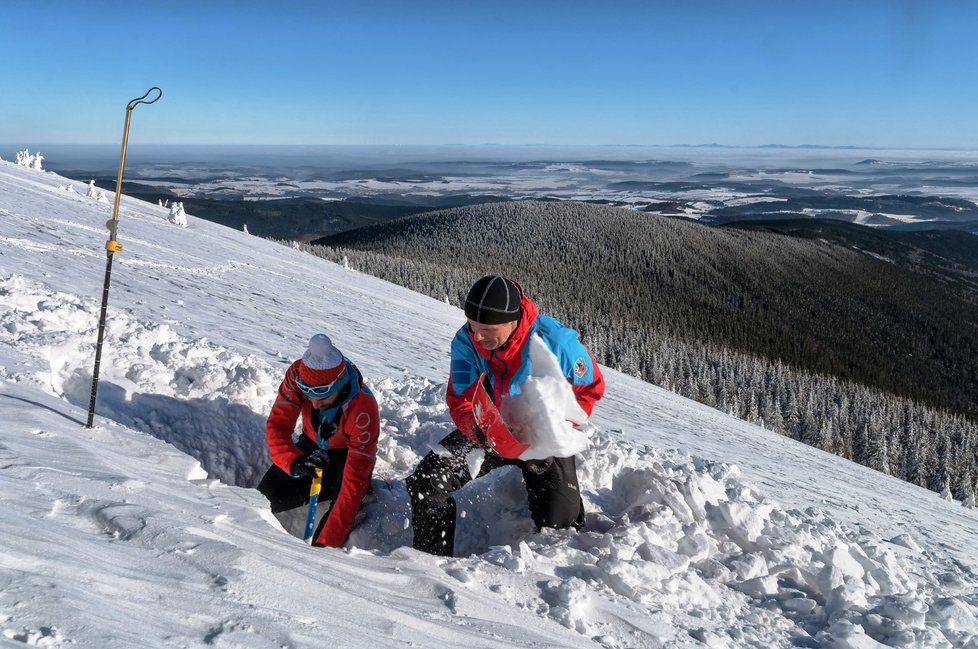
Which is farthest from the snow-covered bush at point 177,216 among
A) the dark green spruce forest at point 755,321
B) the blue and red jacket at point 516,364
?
the dark green spruce forest at point 755,321

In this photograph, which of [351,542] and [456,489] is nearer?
[456,489]

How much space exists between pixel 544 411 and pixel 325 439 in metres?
2.16

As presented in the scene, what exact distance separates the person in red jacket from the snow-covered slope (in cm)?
59

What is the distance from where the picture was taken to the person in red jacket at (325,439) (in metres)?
5.12

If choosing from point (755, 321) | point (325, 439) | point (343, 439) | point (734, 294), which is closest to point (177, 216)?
point (325, 439)

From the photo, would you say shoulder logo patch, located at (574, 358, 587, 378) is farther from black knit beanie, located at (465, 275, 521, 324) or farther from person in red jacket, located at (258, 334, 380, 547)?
person in red jacket, located at (258, 334, 380, 547)

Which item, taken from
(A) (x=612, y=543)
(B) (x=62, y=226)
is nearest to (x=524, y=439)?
(A) (x=612, y=543)

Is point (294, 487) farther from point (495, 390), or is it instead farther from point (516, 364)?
point (516, 364)

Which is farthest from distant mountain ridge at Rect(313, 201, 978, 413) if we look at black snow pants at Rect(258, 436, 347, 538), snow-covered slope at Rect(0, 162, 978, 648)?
black snow pants at Rect(258, 436, 347, 538)

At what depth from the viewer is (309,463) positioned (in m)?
5.27

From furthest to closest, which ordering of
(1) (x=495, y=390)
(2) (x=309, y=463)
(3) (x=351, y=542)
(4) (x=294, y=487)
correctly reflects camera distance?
(4) (x=294, y=487), (3) (x=351, y=542), (2) (x=309, y=463), (1) (x=495, y=390)

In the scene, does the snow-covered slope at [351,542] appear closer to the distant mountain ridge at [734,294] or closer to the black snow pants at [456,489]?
the black snow pants at [456,489]

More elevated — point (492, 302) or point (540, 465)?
point (492, 302)

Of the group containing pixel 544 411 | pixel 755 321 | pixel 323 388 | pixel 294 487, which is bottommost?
pixel 755 321
